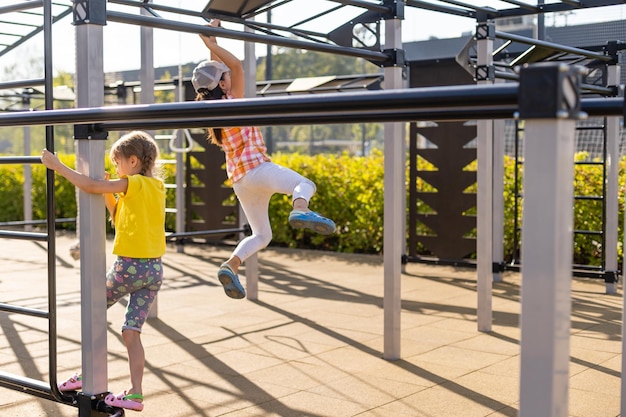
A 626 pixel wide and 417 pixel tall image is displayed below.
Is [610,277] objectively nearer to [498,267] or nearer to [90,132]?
[498,267]

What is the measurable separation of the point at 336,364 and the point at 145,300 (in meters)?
1.66

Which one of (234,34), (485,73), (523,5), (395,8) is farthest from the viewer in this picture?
(523,5)

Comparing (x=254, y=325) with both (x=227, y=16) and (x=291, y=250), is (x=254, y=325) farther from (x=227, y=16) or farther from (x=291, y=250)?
(x=291, y=250)

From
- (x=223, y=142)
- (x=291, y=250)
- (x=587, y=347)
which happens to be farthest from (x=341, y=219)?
(x=223, y=142)

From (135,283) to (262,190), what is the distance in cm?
89

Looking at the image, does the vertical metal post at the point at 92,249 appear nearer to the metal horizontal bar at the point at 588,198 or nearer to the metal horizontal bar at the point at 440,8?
the metal horizontal bar at the point at 440,8

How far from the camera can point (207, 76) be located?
13.8ft

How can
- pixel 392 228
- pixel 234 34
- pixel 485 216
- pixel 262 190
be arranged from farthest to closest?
pixel 485 216 → pixel 392 228 → pixel 234 34 → pixel 262 190

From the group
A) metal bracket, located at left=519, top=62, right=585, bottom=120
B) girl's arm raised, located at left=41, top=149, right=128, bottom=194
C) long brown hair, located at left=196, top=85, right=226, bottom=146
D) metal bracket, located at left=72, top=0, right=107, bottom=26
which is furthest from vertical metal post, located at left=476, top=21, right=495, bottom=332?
metal bracket, located at left=519, top=62, right=585, bottom=120

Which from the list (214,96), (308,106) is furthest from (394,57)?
(308,106)

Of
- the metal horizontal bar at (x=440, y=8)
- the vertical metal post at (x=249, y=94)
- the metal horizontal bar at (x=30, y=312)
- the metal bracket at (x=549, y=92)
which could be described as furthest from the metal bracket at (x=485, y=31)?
the metal bracket at (x=549, y=92)

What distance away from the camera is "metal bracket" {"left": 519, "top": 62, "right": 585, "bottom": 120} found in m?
1.54

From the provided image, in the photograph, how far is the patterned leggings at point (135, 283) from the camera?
352 cm

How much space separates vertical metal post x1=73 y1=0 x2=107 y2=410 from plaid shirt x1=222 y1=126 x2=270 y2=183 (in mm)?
1267
